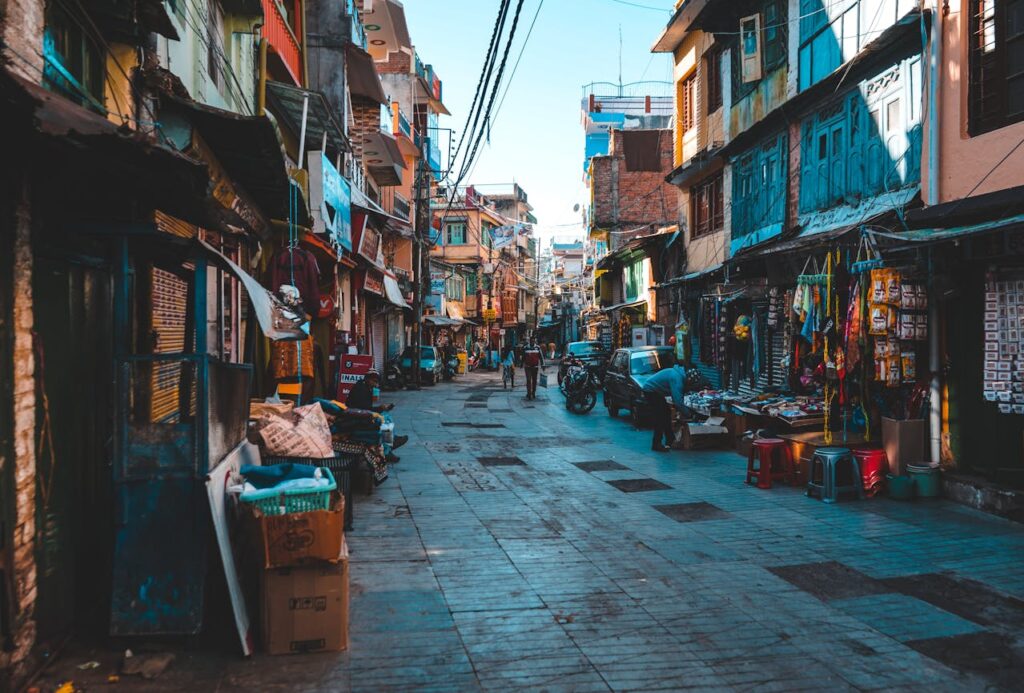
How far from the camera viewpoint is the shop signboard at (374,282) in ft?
83.4

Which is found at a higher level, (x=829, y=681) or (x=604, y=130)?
(x=604, y=130)

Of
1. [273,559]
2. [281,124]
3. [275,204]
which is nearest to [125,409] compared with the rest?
[273,559]

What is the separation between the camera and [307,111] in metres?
15.1

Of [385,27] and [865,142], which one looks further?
[385,27]

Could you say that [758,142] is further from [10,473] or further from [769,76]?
[10,473]

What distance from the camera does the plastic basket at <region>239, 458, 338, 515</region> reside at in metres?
5.18

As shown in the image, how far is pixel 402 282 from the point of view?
38.2 meters

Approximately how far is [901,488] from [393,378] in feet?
77.3

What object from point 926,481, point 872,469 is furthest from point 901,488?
point 872,469

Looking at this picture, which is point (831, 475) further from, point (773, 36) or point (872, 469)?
point (773, 36)

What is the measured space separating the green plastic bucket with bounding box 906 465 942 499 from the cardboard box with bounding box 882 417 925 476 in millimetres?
194

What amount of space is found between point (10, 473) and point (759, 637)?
483 cm

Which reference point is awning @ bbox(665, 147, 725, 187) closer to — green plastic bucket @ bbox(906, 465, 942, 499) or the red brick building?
green plastic bucket @ bbox(906, 465, 942, 499)

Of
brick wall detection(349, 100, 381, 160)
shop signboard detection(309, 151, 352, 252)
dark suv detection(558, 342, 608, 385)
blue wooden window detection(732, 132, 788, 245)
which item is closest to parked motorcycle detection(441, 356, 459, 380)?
dark suv detection(558, 342, 608, 385)
